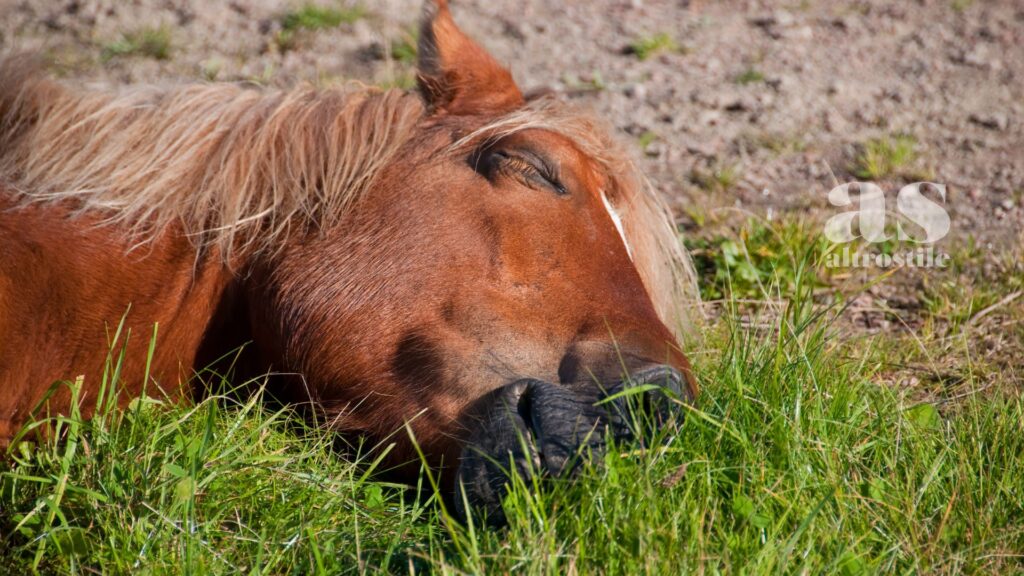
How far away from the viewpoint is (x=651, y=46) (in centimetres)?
625

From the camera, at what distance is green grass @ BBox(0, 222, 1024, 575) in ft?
7.35

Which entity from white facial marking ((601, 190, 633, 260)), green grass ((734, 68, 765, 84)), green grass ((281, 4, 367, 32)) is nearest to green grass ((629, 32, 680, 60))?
green grass ((734, 68, 765, 84))

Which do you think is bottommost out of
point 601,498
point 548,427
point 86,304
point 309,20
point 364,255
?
point 601,498

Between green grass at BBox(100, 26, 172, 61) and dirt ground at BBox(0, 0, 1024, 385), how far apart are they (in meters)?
0.01

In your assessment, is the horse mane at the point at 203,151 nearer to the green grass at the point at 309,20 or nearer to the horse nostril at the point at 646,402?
the horse nostril at the point at 646,402

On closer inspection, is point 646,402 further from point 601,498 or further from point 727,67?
point 727,67

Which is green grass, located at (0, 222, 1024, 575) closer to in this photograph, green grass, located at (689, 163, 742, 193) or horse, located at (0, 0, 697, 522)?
horse, located at (0, 0, 697, 522)

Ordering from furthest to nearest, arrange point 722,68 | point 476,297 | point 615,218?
point 722,68 < point 615,218 < point 476,297

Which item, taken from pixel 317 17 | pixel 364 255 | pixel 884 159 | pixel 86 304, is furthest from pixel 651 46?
pixel 86 304

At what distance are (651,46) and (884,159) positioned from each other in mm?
1814

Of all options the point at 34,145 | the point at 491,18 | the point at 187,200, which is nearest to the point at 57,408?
the point at 187,200

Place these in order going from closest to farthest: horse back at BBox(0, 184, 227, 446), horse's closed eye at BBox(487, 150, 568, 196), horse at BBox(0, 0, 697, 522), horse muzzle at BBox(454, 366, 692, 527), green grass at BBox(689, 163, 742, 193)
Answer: horse muzzle at BBox(454, 366, 692, 527), horse at BBox(0, 0, 697, 522), horse back at BBox(0, 184, 227, 446), horse's closed eye at BBox(487, 150, 568, 196), green grass at BBox(689, 163, 742, 193)

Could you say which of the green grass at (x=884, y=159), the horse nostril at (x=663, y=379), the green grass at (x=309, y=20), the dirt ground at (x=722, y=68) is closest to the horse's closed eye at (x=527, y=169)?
the horse nostril at (x=663, y=379)

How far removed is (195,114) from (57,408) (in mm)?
1049
